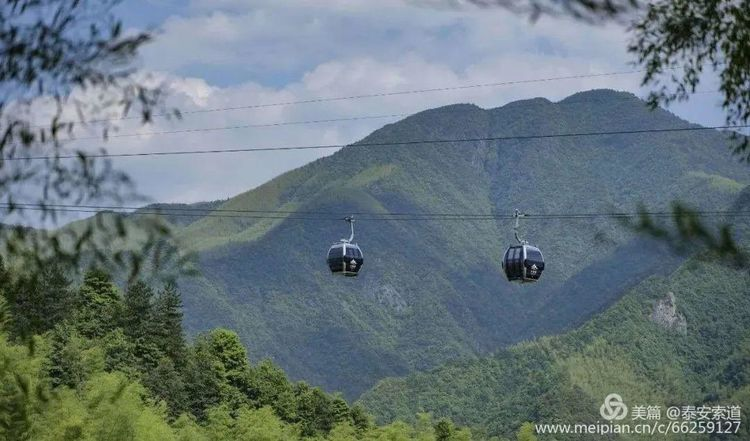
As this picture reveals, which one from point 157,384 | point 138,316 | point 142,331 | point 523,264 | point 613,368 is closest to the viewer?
point 523,264

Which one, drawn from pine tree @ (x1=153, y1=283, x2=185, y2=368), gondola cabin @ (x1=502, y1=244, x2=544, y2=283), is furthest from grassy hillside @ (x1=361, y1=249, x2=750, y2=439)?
gondola cabin @ (x1=502, y1=244, x2=544, y2=283)

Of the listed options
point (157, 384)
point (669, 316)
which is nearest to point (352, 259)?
point (157, 384)

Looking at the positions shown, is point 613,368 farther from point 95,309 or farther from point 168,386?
point 95,309

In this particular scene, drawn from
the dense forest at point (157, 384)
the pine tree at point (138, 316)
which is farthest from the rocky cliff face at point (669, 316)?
the pine tree at point (138, 316)

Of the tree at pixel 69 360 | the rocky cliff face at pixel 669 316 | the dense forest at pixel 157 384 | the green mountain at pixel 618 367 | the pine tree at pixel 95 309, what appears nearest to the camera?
the dense forest at pixel 157 384

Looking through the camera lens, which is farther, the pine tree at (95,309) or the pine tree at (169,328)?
the pine tree at (169,328)

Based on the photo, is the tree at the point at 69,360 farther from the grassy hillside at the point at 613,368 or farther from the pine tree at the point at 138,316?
the grassy hillside at the point at 613,368

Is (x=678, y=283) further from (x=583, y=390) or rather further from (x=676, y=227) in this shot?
(x=676, y=227)
